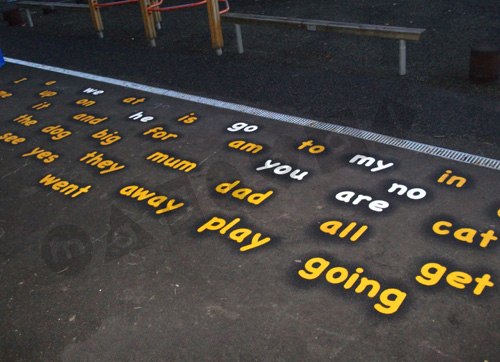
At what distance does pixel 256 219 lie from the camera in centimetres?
498

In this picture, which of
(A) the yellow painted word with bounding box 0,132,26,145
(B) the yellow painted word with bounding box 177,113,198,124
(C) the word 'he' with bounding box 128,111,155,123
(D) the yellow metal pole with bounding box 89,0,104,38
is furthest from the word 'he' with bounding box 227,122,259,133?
(D) the yellow metal pole with bounding box 89,0,104,38

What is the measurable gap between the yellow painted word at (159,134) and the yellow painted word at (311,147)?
1.64 metres

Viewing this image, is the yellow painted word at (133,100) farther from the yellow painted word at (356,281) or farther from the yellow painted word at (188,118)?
the yellow painted word at (356,281)

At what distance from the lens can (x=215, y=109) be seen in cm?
757

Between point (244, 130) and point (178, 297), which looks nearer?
point (178, 297)

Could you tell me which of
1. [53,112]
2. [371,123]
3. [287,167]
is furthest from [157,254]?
[53,112]

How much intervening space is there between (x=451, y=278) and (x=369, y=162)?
1956 mm

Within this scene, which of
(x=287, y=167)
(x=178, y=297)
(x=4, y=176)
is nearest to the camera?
(x=178, y=297)

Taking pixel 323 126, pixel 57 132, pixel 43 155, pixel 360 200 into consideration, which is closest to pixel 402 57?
pixel 323 126

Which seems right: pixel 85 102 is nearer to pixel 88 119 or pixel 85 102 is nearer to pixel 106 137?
pixel 88 119

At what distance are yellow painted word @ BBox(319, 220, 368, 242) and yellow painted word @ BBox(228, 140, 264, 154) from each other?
171 cm

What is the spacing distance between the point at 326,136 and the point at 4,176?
3.77m

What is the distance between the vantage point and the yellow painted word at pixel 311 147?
609cm

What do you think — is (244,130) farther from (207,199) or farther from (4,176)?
(4,176)
